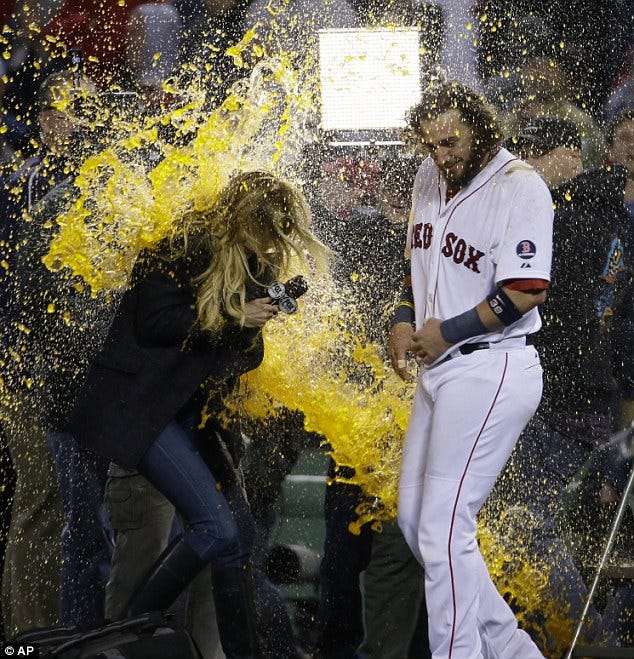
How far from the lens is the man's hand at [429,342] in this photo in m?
2.74

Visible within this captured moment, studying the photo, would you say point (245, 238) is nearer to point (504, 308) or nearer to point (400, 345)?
point (400, 345)

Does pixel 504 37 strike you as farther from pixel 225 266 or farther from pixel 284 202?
pixel 225 266

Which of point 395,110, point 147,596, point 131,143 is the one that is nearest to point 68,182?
point 131,143

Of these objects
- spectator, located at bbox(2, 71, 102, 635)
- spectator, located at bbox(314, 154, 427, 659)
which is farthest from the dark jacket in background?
spectator, located at bbox(2, 71, 102, 635)

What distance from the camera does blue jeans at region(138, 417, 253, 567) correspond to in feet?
9.60

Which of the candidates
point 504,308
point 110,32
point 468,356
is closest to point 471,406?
point 468,356

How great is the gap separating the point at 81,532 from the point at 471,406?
1389 mm

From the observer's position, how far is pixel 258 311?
119 inches

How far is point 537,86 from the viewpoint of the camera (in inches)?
138

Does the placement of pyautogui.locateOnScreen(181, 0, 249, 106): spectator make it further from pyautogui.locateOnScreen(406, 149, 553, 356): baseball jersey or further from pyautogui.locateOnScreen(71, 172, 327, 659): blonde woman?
pyautogui.locateOnScreen(406, 149, 553, 356): baseball jersey

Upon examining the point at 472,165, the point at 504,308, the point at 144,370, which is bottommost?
the point at 144,370

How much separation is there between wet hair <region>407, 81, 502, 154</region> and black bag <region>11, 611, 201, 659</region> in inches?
57.4

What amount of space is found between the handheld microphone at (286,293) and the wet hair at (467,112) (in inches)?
21.6

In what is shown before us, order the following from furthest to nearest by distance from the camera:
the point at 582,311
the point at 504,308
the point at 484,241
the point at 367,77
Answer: the point at 582,311
the point at 367,77
the point at 484,241
the point at 504,308
